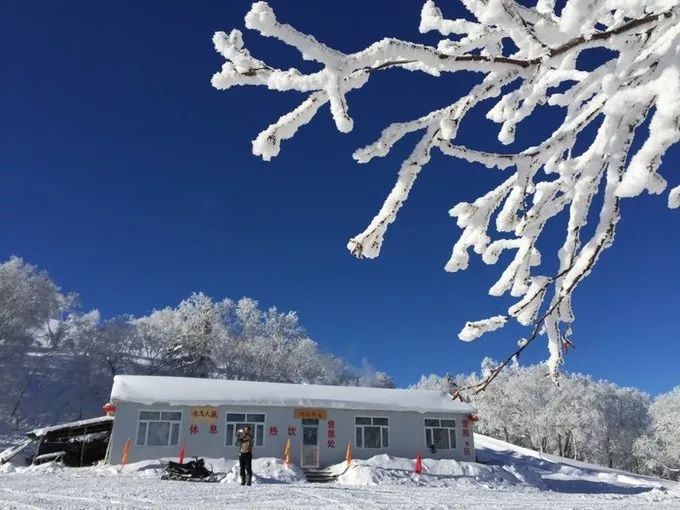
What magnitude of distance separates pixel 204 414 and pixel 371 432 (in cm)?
732

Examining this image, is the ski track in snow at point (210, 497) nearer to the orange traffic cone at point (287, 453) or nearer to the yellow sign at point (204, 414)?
the yellow sign at point (204, 414)

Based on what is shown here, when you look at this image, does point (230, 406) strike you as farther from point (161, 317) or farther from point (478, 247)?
point (161, 317)

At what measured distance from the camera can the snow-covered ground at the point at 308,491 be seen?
30.0 feet

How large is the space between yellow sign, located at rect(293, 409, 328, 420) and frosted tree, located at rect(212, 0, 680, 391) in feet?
65.1

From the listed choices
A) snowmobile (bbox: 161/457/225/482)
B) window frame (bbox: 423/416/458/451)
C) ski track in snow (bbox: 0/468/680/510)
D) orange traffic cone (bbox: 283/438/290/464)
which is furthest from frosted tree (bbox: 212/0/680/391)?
window frame (bbox: 423/416/458/451)

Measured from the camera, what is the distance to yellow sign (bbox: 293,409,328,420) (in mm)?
21750

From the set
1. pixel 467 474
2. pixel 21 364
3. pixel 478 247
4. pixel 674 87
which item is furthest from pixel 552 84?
pixel 21 364

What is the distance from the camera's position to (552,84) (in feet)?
8.53

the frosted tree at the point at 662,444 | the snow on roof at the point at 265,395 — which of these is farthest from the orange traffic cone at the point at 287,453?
the frosted tree at the point at 662,444

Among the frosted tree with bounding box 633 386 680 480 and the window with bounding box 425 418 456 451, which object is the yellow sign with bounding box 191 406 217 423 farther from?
the frosted tree with bounding box 633 386 680 480

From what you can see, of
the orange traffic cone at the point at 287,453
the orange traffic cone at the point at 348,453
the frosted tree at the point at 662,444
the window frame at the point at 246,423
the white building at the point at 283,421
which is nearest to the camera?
the white building at the point at 283,421

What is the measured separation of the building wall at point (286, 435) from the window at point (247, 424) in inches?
6.6

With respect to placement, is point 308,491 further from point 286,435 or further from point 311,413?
point 311,413

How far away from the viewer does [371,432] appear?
22.6m
